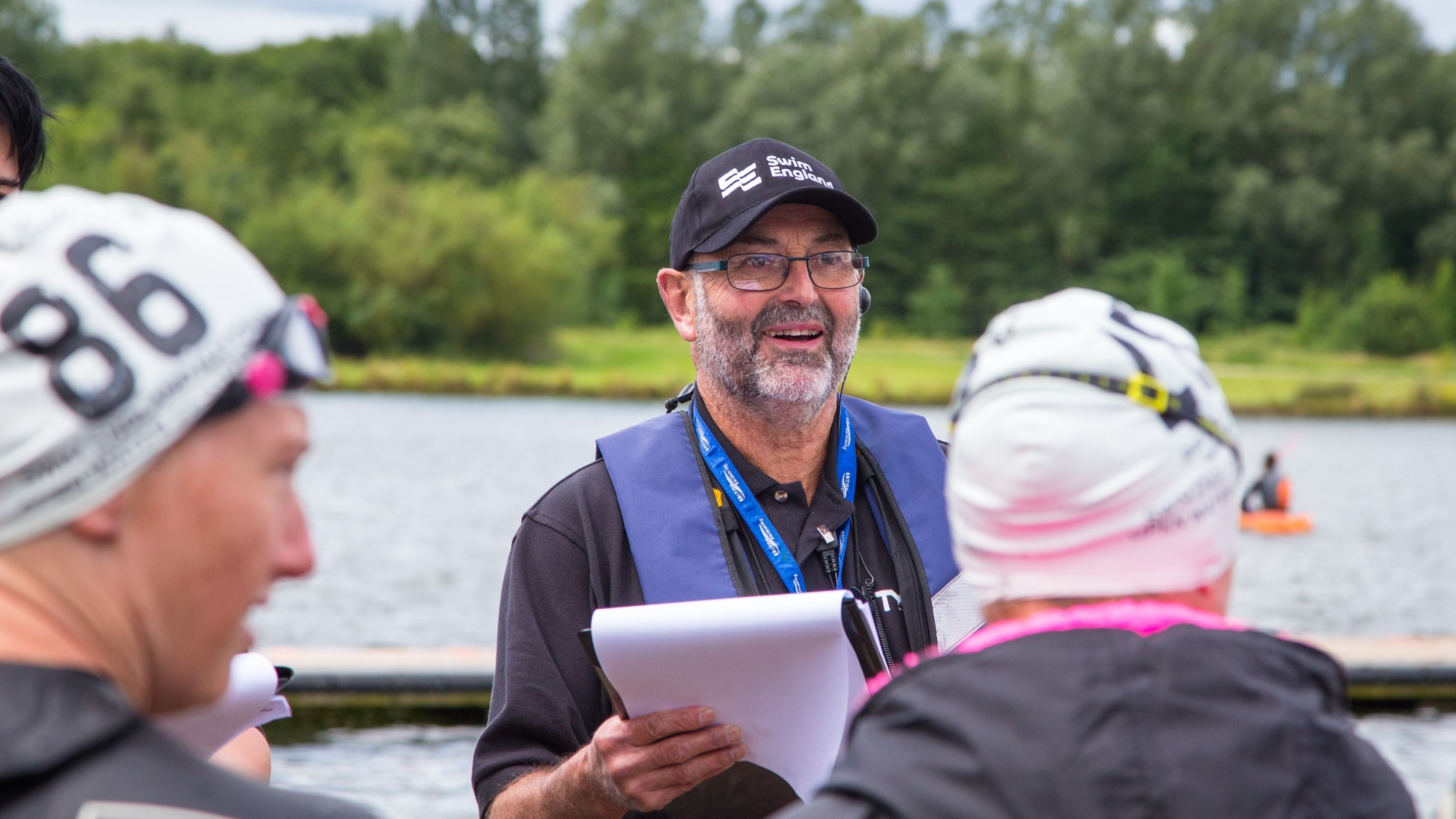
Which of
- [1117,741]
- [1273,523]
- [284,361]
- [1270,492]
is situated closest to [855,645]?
[1117,741]

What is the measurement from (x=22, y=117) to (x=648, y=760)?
1.83 m

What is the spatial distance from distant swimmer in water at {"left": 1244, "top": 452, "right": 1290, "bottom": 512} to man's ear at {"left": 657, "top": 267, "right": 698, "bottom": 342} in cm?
1807

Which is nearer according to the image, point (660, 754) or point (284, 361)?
point (284, 361)

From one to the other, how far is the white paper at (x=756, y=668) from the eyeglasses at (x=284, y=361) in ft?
2.85

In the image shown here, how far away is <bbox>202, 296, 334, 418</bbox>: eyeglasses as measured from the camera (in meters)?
1.28

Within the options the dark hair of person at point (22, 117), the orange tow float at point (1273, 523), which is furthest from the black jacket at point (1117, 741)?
the orange tow float at point (1273, 523)

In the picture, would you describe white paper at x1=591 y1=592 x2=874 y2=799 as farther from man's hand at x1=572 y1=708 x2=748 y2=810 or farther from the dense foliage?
the dense foliage

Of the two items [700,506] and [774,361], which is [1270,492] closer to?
[774,361]

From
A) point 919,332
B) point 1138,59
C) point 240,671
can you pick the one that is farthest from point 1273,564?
point 1138,59

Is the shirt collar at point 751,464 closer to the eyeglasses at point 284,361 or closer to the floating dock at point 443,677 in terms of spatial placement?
the eyeglasses at point 284,361

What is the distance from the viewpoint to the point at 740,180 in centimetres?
292

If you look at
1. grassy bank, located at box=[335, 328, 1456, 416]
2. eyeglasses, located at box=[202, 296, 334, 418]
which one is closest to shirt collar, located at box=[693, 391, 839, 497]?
eyeglasses, located at box=[202, 296, 334, 418]

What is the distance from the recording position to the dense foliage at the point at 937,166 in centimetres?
6253

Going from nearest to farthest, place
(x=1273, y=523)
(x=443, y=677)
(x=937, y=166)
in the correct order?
(x=443, y=677)
(x=1273, y=523)
(x=937, y=166)
